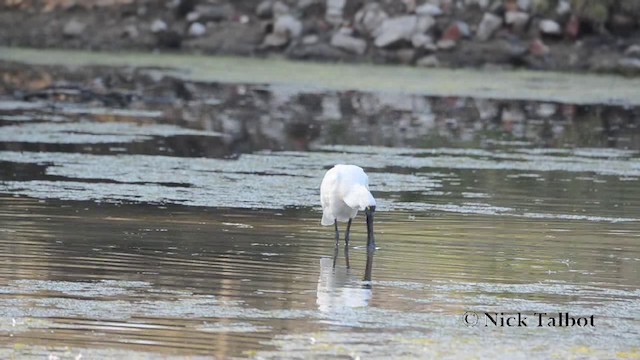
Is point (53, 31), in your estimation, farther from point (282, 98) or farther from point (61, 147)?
point (61, 147)

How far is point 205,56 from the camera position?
3894cm

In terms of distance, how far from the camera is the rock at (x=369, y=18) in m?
39.0

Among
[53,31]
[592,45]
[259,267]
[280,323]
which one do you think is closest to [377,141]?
[259,267]

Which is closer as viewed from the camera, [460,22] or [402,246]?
[402,246]

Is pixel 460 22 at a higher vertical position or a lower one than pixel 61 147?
higher

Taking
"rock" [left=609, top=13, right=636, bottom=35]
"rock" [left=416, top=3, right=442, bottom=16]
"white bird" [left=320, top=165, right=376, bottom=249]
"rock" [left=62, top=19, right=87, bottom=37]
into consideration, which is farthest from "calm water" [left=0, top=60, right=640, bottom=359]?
"rock" [left=62, top=19, right=87, bottom=37]

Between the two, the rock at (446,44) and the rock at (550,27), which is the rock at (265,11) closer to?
the rock at (446,44)

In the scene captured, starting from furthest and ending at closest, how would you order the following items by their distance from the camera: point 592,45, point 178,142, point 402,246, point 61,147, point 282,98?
point 592,45 < point 282,98 < point 178,142 < point 61,147 < point 402,246

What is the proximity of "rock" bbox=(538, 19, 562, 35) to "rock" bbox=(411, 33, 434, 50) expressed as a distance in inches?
103

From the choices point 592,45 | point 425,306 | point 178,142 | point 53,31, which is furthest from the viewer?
point 53,31

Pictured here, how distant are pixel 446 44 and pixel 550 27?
2.43 m

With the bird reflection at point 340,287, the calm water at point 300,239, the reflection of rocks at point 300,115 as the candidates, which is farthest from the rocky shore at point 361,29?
the bird reflection at point 340,287

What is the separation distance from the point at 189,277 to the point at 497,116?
56.1 feet

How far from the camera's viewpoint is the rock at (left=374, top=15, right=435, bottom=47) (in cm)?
3781
